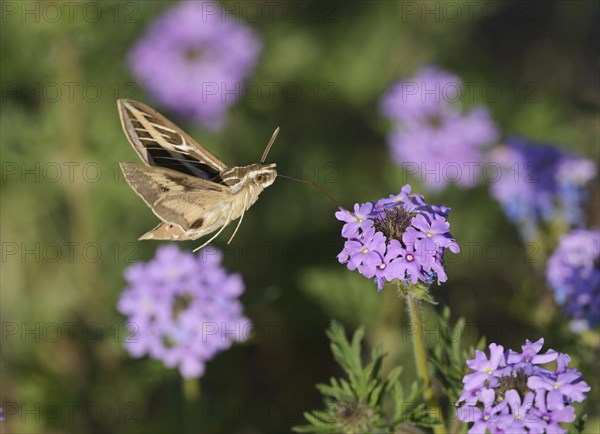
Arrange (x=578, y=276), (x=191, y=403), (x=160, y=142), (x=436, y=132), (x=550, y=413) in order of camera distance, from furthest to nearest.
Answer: (x=436, y=132), (x=191, y=403), (x=578, y=276), (x=160, y=142), (x=550, y=413)

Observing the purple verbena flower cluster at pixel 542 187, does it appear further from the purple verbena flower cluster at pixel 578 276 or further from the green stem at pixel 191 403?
the green stem at pixel 191 403

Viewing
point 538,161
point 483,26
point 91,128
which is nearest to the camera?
point 538,161

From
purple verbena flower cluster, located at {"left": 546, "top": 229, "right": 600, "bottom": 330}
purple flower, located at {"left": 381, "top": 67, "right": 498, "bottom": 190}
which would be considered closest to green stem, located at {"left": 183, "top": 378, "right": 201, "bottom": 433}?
purple verbena flower cluster, located at {"left": 546, "top": 229, "right": 600, "bottom": 330}

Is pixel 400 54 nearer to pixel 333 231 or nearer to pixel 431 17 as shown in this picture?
pixel 431 17

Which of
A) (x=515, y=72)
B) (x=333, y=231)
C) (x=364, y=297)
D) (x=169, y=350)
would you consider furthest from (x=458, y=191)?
(x=169, y=350)

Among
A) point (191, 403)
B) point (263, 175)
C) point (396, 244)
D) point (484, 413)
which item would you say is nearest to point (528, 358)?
point (484, 413)

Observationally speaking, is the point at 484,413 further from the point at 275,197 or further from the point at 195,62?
the point at 195,62

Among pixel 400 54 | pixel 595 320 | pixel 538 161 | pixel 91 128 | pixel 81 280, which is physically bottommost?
pixel 81 280
